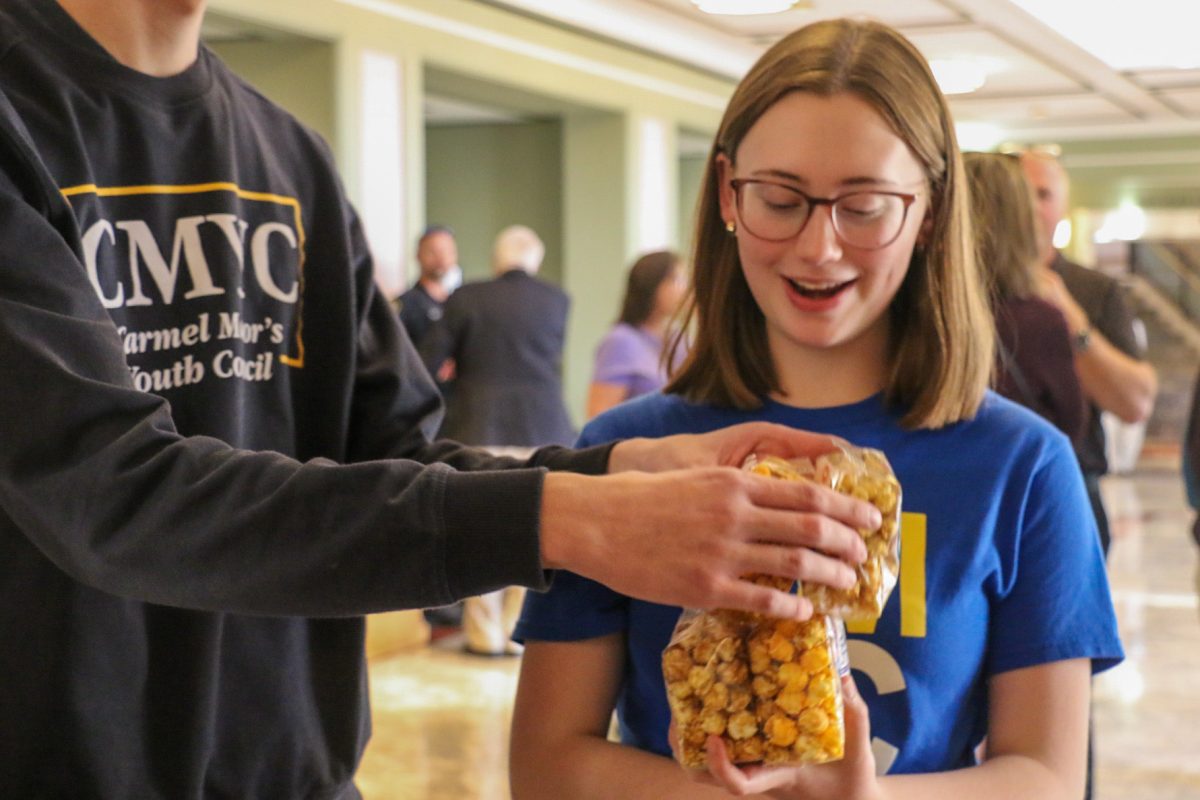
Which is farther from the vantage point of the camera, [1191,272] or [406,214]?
[1191,272]

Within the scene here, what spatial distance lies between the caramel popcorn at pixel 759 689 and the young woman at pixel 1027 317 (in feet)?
6.41

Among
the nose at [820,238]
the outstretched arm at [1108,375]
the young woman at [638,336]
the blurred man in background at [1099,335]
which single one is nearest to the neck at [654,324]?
the young woman at [638,336]

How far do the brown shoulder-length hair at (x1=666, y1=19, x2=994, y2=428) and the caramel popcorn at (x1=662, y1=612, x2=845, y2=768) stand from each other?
442 mm

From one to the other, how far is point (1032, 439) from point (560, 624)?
499mm

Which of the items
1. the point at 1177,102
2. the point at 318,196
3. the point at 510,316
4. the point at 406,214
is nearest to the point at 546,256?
the point at 406,214

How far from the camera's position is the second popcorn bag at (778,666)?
103 centimetres

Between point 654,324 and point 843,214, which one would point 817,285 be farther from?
point 654,324

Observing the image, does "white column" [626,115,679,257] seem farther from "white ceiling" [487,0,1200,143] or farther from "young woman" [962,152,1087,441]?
"young woman" [962,152,1087,441]

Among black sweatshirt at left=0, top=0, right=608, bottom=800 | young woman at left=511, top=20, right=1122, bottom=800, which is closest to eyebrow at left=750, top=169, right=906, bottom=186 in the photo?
young woman at left=511, top=20, right=1122, bottom=800

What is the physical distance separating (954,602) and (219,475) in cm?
71

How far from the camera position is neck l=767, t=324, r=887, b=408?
149 cm

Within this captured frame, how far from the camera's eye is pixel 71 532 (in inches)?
40.0

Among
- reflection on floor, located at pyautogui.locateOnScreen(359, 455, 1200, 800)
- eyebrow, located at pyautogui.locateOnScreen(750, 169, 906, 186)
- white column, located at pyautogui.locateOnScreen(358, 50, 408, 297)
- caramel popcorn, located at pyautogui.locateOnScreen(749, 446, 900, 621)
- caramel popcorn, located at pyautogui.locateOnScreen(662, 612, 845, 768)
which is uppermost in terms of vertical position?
white column, located at pyautogui.locateOnScreen(358, 50, 408, 297)

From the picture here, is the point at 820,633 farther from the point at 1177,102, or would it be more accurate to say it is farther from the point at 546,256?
the point at 1177,102
